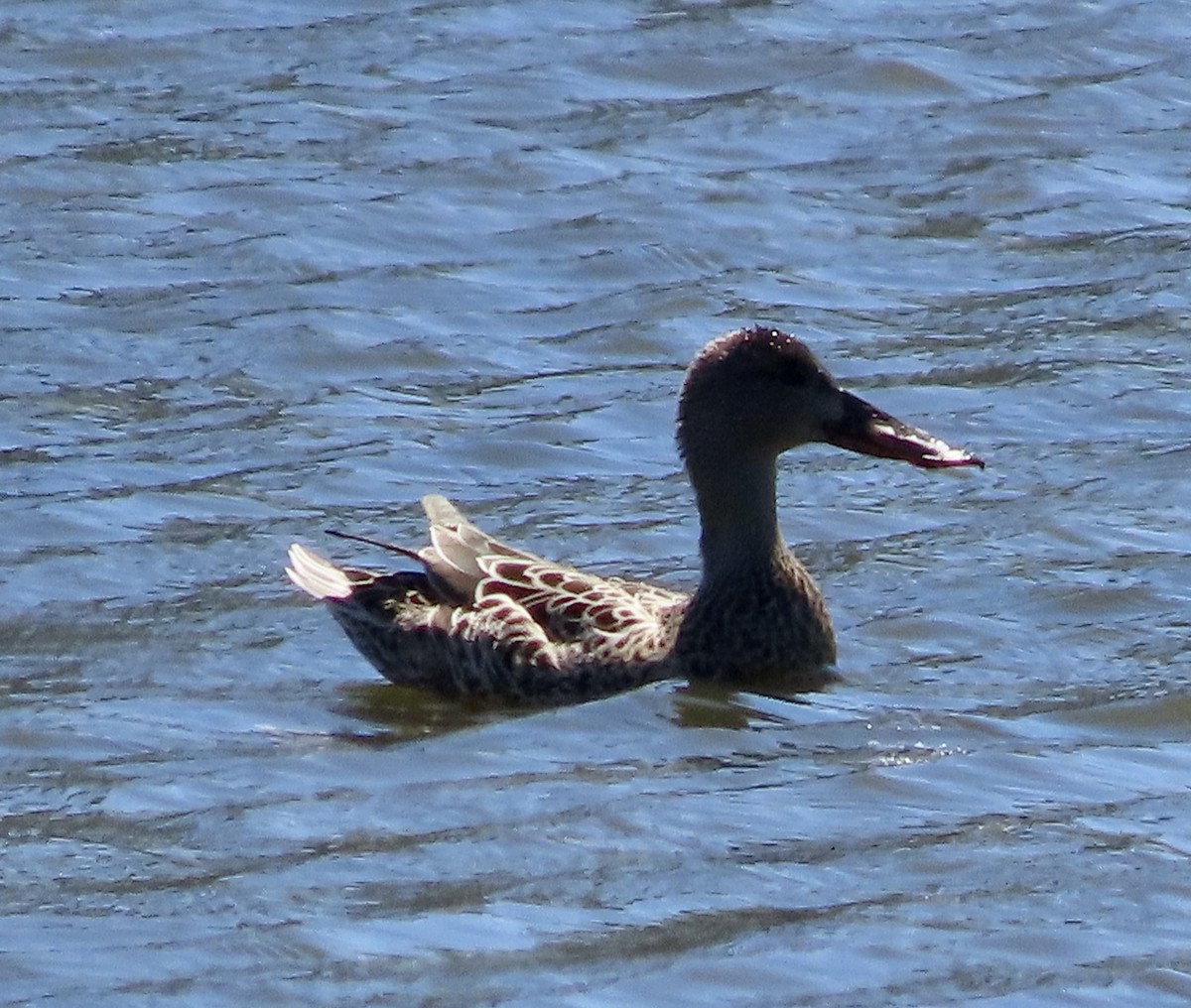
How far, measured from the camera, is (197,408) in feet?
40.5

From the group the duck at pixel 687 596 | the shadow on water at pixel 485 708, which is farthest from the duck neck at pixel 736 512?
the shadow on water at pixel 485 708

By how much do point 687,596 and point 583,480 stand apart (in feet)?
4.28

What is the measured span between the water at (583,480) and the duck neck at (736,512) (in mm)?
428

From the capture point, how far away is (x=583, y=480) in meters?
11.7

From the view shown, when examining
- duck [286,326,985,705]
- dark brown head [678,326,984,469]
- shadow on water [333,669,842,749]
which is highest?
dark brown head [678,326,984,469]

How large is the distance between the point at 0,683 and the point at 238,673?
2.26 ft

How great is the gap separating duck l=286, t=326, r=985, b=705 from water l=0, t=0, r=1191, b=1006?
138 mm

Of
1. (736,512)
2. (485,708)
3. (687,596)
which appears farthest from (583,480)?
(485,708)

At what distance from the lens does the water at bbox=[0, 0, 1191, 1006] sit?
8.03 metres

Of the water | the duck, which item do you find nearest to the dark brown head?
the duck

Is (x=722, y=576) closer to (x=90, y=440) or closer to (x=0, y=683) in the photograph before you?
(x=0, y=683)

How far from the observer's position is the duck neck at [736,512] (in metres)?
10.1

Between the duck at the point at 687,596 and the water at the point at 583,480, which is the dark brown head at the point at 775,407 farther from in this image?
the water at the point at 583,480

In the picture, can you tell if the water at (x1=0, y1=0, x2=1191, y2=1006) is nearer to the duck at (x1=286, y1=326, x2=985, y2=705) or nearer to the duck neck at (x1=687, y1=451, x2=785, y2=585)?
the duck at (x1=286, y1=326, x2=985, y2=705)
